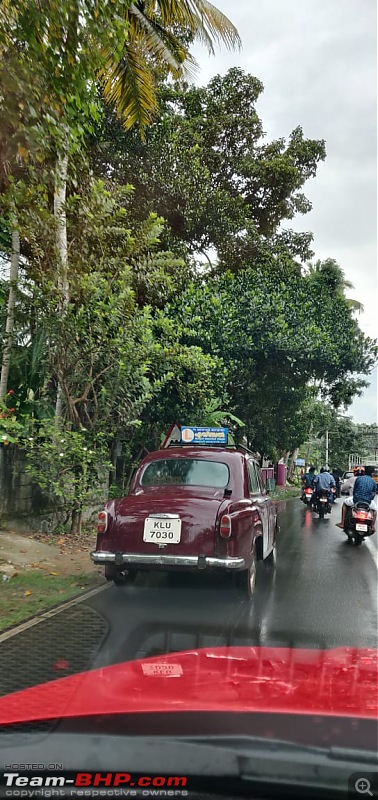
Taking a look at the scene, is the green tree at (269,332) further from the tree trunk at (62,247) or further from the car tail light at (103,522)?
the car tail light at (103,522)

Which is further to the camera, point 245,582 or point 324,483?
point 324,483

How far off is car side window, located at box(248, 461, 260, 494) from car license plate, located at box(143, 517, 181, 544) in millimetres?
1511

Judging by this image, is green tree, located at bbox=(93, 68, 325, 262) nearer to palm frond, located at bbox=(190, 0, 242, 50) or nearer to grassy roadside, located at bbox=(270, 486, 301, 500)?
palm frond, located at bbox=(190, 0, 242, 50)

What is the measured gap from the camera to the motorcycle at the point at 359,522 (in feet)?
38.2

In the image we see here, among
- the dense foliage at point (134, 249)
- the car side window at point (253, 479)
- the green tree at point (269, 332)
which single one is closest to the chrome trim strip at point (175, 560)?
the car side window at point (253, 479)

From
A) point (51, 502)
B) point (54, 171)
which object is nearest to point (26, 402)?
point (51, 502)

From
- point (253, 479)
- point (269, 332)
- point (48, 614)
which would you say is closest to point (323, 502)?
point (269, 332)

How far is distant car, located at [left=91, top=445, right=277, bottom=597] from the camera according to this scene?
611 centimetres

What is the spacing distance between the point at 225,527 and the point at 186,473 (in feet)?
4.31

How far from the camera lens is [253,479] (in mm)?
7930

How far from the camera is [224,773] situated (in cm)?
179

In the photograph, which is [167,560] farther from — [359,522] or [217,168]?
[217,168]

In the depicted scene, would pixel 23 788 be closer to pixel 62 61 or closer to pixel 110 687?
pixel 110 687

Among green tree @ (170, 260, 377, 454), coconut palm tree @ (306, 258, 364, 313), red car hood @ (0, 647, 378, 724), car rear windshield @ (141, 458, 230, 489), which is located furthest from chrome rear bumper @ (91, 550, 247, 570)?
coconut palm tree @ (306, 258, 364, 313)
